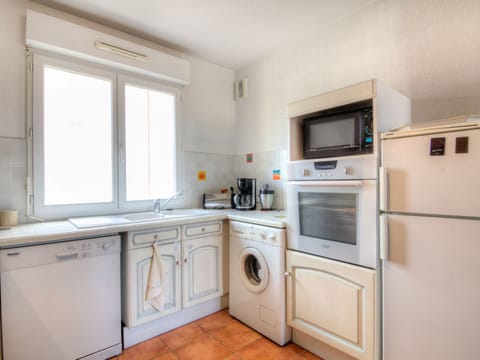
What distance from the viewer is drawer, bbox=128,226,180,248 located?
1928 millimetres

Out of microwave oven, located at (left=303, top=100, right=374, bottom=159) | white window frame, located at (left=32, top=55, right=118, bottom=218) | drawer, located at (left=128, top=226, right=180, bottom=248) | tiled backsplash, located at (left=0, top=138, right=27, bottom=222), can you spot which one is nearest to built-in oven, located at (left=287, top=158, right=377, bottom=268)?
microwave oven, located at (left=303, top=100, right=374, bottom=159)

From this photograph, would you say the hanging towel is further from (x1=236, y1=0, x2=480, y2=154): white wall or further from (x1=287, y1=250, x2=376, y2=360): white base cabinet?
(x1=236, y1=0, x2=480, y2=154): white wall

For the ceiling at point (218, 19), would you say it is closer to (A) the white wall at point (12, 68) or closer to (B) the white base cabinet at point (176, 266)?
(A) the white wall at point (12, 68)

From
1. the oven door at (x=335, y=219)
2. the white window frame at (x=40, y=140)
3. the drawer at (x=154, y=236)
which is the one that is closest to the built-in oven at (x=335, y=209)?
the oven door at (x=335, y=219)

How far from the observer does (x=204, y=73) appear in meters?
3.05

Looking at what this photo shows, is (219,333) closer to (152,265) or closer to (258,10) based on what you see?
(152,265)

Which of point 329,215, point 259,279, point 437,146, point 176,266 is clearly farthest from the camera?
point 259,279

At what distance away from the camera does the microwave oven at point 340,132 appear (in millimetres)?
1600

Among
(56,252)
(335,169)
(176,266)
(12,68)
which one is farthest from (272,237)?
(12,68)

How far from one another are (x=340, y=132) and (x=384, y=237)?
2.34ft

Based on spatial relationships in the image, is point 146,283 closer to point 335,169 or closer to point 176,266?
point 176,266

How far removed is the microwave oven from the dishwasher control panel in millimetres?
1571

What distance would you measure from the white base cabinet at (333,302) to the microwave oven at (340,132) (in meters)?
0.73

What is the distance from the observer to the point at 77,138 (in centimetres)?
222
